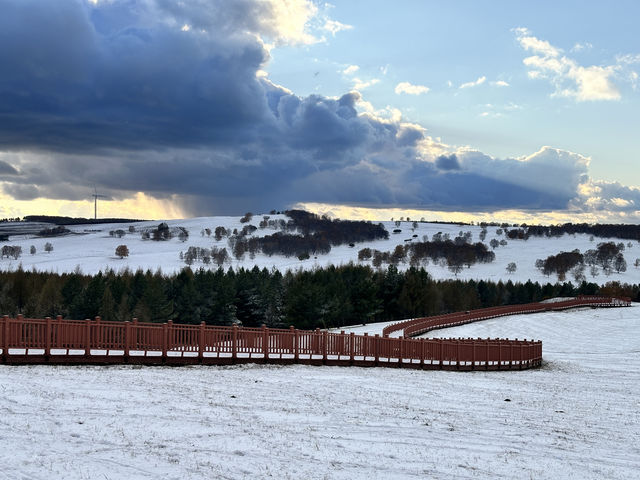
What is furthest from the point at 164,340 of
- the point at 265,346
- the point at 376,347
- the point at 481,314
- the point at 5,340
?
the point at 481,314

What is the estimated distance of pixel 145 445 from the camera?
10.3 m

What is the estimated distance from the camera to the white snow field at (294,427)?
31.5 ft

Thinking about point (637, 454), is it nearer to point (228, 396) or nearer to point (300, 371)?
point (228, 396)

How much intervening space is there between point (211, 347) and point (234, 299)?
71.9 metres

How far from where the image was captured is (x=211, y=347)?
22.7 meters

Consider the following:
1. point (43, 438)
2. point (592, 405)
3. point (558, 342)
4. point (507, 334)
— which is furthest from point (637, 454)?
point (507, 334)

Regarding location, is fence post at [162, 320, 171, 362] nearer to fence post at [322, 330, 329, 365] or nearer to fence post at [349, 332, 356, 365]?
fence post at [322, 330, 329, 365]

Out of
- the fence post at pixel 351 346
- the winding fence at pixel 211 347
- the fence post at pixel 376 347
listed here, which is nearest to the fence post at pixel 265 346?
the winding fence at pixel 211 347

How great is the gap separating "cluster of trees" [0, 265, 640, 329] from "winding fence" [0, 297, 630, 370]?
2067 inches

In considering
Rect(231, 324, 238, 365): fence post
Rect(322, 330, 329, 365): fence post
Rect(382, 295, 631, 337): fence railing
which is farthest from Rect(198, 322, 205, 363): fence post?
Rect(382, 295, 631, 337): fence railing

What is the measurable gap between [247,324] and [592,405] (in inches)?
3370

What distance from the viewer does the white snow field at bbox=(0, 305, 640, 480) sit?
9609 millimetres

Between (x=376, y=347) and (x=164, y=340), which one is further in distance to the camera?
(x=376, y=347)

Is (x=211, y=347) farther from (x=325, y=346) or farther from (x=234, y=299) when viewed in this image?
(x=234, y=299)
